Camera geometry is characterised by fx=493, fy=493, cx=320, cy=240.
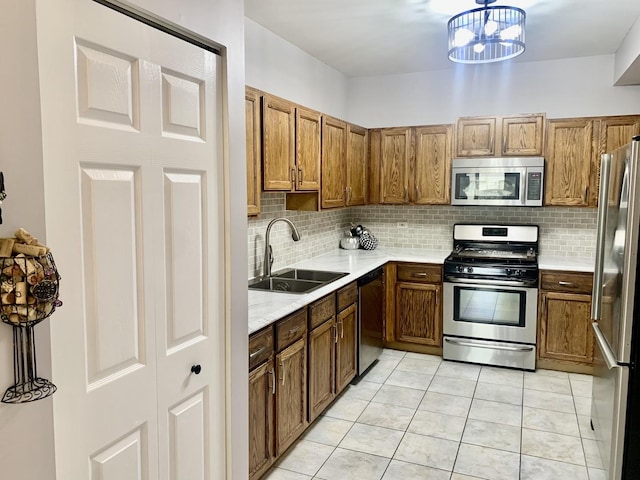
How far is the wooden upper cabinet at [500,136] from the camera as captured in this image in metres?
4.32

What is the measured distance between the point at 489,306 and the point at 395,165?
5.23 ft

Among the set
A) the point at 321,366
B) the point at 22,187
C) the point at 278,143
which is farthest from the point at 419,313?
the point at 22,187

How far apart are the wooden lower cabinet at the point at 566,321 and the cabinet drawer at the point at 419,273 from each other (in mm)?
872

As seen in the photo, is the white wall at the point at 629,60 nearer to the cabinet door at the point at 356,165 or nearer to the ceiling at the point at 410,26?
the ceiling at the point at 410,26

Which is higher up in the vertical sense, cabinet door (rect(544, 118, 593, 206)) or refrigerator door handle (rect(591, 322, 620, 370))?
cabinet door (rect(544, 118, 593, 206))

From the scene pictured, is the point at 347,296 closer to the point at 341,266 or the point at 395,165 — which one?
the point at 341,266

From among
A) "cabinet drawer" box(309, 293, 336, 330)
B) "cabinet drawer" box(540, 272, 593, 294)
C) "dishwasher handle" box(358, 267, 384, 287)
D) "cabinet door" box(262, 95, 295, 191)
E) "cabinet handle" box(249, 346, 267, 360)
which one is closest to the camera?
"cabinet handle" box(249, 346, 267, 360)

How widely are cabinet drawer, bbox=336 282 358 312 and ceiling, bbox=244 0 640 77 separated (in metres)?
1.87

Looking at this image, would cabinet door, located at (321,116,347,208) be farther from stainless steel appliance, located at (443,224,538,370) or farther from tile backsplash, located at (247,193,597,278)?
stainless steel appliance, located at (443,224,538,370)

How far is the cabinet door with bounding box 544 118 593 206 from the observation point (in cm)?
420

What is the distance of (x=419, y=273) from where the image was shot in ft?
14.9

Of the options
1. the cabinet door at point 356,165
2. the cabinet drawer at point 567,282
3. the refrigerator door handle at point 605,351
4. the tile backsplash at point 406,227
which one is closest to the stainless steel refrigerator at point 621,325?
the refrigerator door handle at point 605,351

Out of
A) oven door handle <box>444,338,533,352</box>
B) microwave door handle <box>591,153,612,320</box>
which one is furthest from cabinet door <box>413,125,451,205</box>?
microwave door handle <box>591,153,612,320</box>

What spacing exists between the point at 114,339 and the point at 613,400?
2341 millimetres
